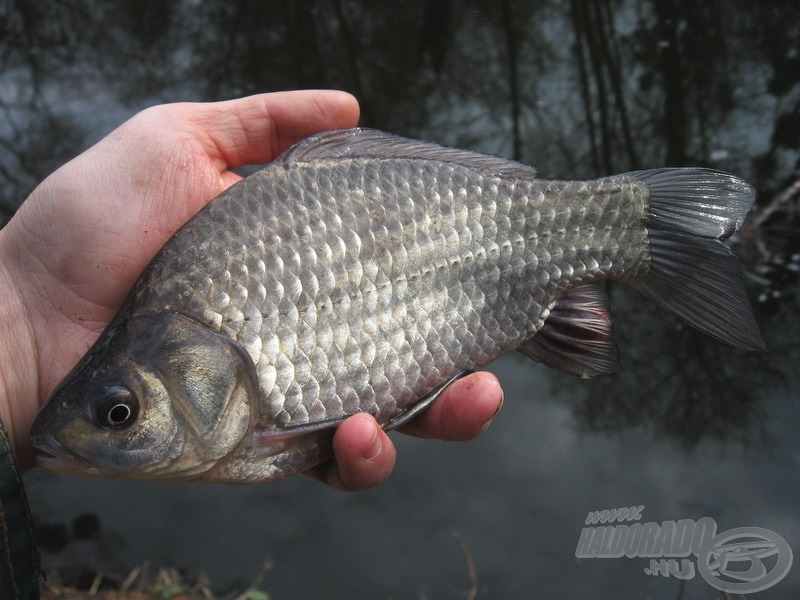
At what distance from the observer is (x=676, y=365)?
16.9ft

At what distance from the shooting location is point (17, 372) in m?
2.33

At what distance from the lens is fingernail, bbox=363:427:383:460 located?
1981mm

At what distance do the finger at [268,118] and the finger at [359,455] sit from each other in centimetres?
112

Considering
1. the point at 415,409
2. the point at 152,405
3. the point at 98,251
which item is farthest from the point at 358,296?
the point at 98,251

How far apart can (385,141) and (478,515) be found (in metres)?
2.88

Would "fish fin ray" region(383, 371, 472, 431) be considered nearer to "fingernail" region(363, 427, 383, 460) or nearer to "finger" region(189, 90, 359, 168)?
"fingernail" region(363, 427, 383, 460)

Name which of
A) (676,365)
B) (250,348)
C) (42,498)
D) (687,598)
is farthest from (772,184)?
(42,498)

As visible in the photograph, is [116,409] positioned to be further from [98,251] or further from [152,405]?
[98,251]

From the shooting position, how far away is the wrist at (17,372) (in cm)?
230

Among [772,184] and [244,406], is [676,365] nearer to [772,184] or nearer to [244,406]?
[772,184]

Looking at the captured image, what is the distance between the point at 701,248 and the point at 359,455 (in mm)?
1134
